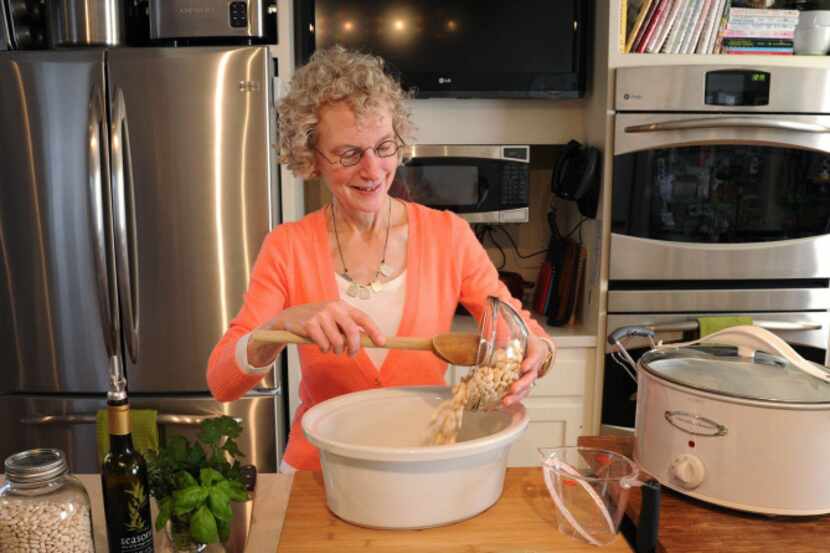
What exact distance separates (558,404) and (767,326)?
702 millimetres

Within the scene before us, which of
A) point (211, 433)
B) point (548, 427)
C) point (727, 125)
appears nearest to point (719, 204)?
point (727, 125)

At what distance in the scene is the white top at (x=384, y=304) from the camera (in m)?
1.36

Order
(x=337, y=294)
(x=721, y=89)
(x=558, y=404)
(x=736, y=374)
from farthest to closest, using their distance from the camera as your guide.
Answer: (x=558, y=404), (x=721, y=89), (x=337, y=294), (x=736, y=374)

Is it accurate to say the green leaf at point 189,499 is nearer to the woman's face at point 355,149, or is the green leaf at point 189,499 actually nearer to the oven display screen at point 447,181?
the woman's face at point 355,149

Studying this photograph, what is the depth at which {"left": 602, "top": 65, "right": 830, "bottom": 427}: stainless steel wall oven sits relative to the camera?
83.7 inches

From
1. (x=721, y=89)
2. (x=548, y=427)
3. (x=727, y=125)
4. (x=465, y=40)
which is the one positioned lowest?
(x=548, y=427)

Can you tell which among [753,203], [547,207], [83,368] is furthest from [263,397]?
[753,203]

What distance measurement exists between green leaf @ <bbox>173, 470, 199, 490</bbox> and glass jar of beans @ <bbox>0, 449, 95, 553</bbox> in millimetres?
110

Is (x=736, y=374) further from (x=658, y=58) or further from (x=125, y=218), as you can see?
(x=125, y=218)

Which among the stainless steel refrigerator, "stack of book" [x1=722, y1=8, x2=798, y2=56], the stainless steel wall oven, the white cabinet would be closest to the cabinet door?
the white cabinet

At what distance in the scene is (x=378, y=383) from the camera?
4.37 ft

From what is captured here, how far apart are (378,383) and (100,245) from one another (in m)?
1.15

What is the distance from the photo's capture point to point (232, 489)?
2.70ft

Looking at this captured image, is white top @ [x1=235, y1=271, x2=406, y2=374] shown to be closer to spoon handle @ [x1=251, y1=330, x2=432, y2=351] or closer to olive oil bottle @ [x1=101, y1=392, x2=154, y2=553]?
spoon handle @ [x1=251, y1=330, x2=432, y2=351]
